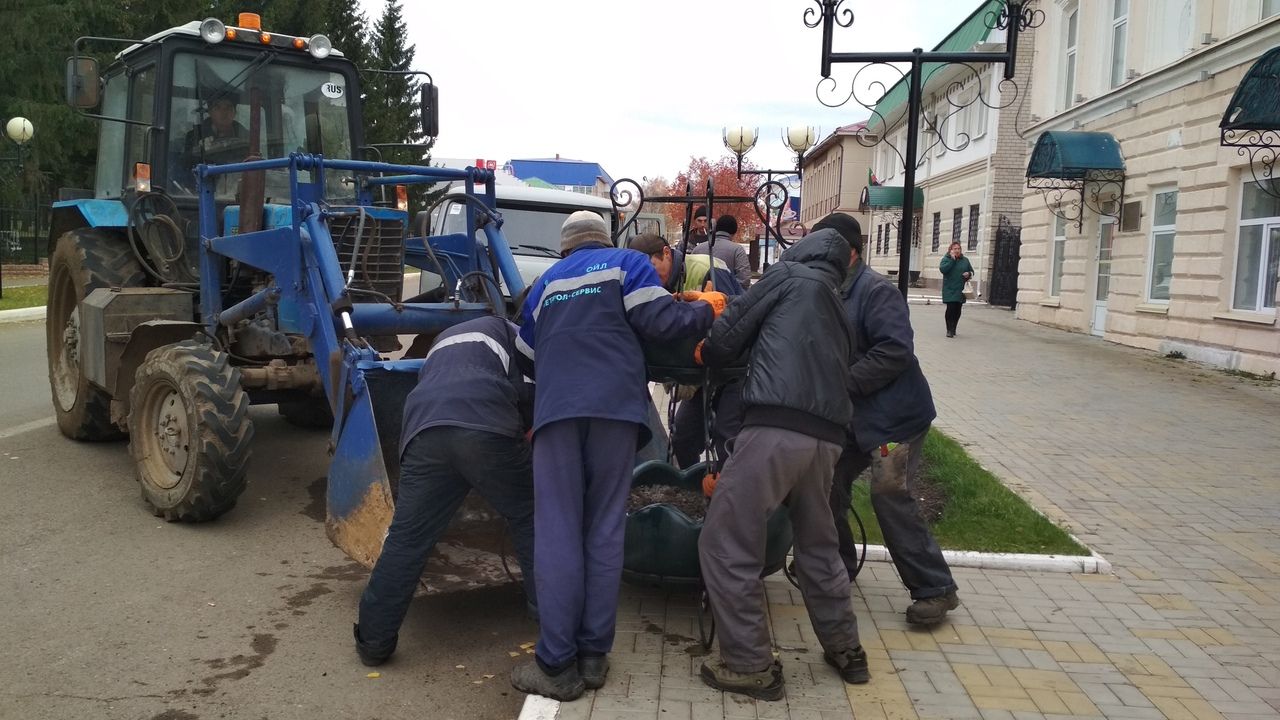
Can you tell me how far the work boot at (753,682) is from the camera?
12.7 ft

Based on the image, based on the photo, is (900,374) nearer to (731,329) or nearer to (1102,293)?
(731,329)

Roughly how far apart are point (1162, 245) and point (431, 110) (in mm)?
12458

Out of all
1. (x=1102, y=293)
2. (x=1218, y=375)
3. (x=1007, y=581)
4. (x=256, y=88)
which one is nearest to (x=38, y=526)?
(x=256, y=88)

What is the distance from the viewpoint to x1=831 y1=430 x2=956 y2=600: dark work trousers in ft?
15.0

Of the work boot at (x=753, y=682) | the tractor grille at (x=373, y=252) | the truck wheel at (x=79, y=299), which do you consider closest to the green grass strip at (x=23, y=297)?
Answer: the truck wheel at (x=79, y=299)

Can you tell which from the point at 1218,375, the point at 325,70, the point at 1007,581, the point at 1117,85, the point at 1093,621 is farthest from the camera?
the point at 1117,85

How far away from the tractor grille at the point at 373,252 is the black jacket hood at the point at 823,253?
277 centimetres

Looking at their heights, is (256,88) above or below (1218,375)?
above

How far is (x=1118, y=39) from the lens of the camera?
17.7 metres

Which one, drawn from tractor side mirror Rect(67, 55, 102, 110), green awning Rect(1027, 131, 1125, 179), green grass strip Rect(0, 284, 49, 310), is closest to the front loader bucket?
tractor side mirror Rect(67, 55, 102, 110)

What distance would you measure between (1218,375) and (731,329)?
11.2m

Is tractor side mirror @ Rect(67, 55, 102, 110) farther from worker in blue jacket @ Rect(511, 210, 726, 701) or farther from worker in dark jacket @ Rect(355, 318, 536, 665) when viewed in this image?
worker in blue jacket @ Rect(511, 210, 726, 701)

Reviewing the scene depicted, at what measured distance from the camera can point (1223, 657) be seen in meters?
4.39

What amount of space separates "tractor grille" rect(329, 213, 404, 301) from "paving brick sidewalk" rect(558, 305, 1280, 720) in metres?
2.60
